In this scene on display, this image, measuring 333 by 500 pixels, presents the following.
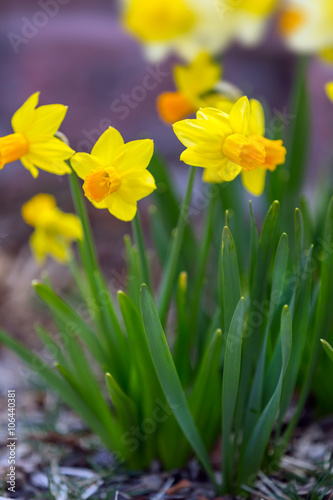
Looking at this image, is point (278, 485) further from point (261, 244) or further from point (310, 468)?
point (261, 244)

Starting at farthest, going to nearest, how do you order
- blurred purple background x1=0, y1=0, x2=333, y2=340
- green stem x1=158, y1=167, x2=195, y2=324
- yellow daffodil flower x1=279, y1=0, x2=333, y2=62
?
blurred purple background x1=0, y1=0, x2=333, y2=340 → yellow daffodil flower x1=279, y1=0, x2=333, y2=62 → green stem x1=158, y1=167, x2=195, y2=324

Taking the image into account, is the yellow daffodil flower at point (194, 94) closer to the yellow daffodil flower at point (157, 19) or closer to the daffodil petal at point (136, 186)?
the daffodil petal at point (136, 186)

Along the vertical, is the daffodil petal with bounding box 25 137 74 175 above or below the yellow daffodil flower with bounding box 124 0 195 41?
below

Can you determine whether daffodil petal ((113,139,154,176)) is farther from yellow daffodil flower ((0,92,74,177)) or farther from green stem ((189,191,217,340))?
green stem ((189,191,217,340))

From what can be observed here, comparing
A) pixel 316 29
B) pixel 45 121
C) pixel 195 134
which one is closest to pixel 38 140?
pixel 45 121

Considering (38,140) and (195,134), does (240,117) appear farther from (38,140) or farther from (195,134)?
(38,140)

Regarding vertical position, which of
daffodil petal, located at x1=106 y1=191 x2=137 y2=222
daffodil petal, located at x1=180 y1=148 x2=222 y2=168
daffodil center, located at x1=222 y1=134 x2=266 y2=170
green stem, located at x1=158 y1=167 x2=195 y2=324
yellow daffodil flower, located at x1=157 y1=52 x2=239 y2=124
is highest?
yellow daffodil flower, located at x1=157 y1=52 x2=239 y2=124

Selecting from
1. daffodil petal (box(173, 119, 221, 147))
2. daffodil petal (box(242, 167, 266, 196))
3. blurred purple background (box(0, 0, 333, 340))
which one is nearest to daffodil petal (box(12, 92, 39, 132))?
daffodil petal (box(173, 119, 221, 147))

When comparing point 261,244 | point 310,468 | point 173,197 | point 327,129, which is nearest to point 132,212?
point 261,244
